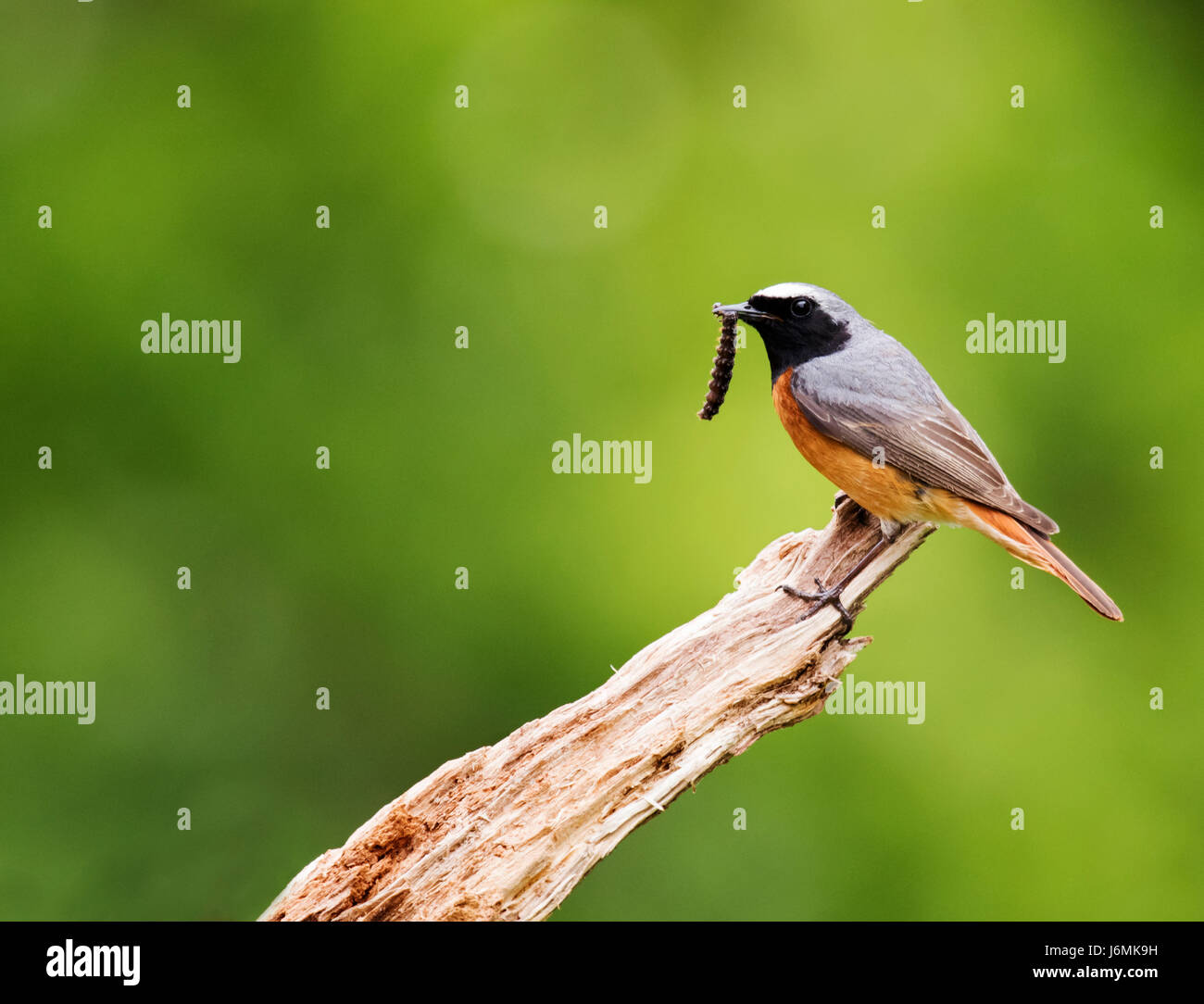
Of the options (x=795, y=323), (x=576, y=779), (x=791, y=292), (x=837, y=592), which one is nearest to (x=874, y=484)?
(x=837, y=592)

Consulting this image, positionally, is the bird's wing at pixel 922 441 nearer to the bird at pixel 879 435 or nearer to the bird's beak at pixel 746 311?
the bird at pixel 879 435

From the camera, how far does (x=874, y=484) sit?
16.3 ft

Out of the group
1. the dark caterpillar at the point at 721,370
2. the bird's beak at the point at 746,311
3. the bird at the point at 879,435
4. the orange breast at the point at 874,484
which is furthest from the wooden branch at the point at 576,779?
the bird's beak at the point at 746,311

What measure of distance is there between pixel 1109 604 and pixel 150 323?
5.72m

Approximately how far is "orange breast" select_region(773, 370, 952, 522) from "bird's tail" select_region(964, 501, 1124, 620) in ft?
0.51

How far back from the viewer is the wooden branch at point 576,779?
4.20 meters

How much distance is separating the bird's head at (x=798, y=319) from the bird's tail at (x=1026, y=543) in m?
0.89

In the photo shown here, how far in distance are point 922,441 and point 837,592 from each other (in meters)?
0.78

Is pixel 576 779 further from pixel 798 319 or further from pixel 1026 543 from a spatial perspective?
pixel 798 319

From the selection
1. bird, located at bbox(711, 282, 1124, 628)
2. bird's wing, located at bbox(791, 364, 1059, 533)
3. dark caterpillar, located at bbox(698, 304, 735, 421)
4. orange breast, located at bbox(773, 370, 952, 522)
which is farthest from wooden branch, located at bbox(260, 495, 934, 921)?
dark caterpillar, located at bbox(698, 304, 735, 421)

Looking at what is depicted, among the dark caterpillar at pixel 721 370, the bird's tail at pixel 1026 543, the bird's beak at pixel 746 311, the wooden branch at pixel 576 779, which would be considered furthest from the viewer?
the dark caterpillar at pixel 721 370

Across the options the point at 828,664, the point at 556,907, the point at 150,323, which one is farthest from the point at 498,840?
the point at 150,323

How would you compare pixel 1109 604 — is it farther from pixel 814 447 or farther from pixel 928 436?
pixel 814 447

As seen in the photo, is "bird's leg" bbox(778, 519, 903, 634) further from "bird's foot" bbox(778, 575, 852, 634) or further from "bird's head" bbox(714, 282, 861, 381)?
"bird's head" bbox(714, 282, 861, 381)
